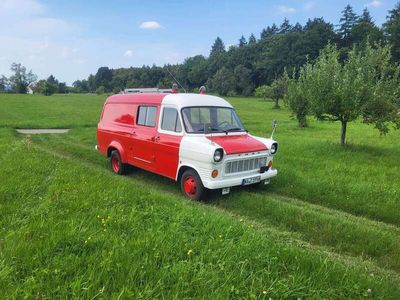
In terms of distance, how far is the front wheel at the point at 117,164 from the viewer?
10258 millimetres

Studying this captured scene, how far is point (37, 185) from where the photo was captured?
7.14 metres

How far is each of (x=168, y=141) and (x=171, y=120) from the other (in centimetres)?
50

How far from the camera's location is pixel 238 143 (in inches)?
313

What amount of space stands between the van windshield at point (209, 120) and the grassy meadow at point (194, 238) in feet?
4.83

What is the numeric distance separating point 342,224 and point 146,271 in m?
3.95

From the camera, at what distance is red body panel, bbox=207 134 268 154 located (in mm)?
7660

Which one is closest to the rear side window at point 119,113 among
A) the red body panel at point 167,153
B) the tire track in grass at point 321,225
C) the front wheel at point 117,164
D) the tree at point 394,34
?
the front wheel at point 117,164

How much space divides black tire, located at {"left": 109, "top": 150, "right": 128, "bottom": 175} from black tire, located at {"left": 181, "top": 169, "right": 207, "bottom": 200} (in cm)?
269

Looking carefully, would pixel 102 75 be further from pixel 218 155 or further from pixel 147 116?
pixel 218 155

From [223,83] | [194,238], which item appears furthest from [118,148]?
[223,83]

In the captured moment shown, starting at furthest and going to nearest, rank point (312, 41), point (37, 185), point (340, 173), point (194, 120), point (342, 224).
Result: point (312, 41), point (340, 173), point (194, 120), point (37, 185), point (342, 224)

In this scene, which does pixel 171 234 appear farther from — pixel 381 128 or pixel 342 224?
pixel 381 128

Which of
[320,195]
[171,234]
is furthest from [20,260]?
[320,195]

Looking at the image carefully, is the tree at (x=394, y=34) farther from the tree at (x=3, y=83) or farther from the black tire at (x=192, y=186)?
the tree at (x=3, y=83)
